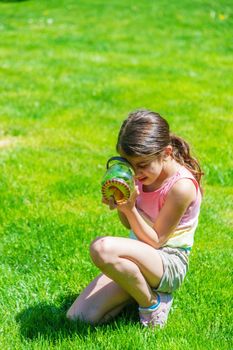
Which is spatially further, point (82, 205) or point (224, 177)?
point (224, 177)

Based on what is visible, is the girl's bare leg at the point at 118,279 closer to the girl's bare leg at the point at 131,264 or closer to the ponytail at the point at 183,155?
the girl's bare leg at the point at 131,264

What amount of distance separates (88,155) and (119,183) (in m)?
3.04

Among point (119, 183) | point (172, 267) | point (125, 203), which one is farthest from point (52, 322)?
point (119, 183)

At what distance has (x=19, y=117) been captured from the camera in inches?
285

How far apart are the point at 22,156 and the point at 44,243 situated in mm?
1847

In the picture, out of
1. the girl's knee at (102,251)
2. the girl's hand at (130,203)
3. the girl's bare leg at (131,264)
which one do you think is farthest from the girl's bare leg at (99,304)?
the girl's hand at (130,203)

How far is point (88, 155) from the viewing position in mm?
5988

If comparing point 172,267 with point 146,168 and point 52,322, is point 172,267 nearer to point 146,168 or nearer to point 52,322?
point 146,168

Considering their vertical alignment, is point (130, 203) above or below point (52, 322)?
above

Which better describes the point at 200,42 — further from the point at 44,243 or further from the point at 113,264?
the point at 113,264

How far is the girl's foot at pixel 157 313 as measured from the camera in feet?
10.7

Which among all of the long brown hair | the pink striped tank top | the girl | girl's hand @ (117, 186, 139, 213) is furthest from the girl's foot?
the long brown hair

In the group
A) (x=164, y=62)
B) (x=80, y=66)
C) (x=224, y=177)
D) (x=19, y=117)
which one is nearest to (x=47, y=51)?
(x=80, y=66)

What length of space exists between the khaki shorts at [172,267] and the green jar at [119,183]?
0.42 metres
